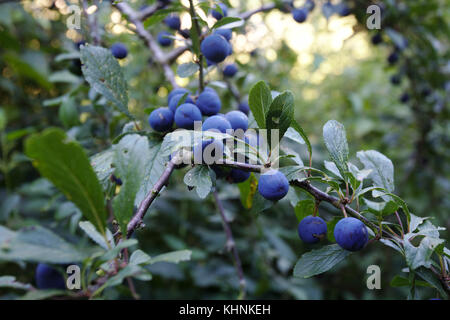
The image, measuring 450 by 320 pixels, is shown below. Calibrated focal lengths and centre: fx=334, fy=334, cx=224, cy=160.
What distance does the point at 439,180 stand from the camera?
2135 mm

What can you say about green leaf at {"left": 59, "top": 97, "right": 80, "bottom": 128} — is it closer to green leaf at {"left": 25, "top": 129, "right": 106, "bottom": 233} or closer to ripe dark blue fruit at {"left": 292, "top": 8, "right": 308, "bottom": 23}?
green leaf at {"left": 25, "top": 129, "right": 106, "bottom": 233}

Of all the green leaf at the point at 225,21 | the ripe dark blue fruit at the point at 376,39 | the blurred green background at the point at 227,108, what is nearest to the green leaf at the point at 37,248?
the green leaf at the point at 225,21

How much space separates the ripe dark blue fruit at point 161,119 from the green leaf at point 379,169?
486 millimetres

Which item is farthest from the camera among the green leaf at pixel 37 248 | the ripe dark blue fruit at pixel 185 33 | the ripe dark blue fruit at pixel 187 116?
the ripe dark blue fruit at pixel 185 33

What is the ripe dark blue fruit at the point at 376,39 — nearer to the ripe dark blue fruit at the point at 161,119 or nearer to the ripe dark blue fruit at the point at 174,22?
the ripe dark blue fruit at the point at 174,22

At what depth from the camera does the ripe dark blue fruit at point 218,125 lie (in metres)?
0.69

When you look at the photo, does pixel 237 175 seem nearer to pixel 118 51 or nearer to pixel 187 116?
pixel 187 116

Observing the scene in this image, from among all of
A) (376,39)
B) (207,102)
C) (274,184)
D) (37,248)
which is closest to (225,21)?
(207,102)

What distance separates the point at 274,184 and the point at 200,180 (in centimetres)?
14

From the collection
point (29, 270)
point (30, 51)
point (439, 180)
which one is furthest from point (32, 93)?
point (439, 180)

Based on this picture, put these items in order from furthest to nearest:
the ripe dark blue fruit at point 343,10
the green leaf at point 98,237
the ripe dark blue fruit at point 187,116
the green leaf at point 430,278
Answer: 1. the ripe dark blue fruit at point 343,10
2. the ripe dark blue fruit at point 187,116
3. the green leaf at point 430,278
4. the green leaf at point 98,237

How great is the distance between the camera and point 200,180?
0.66m
